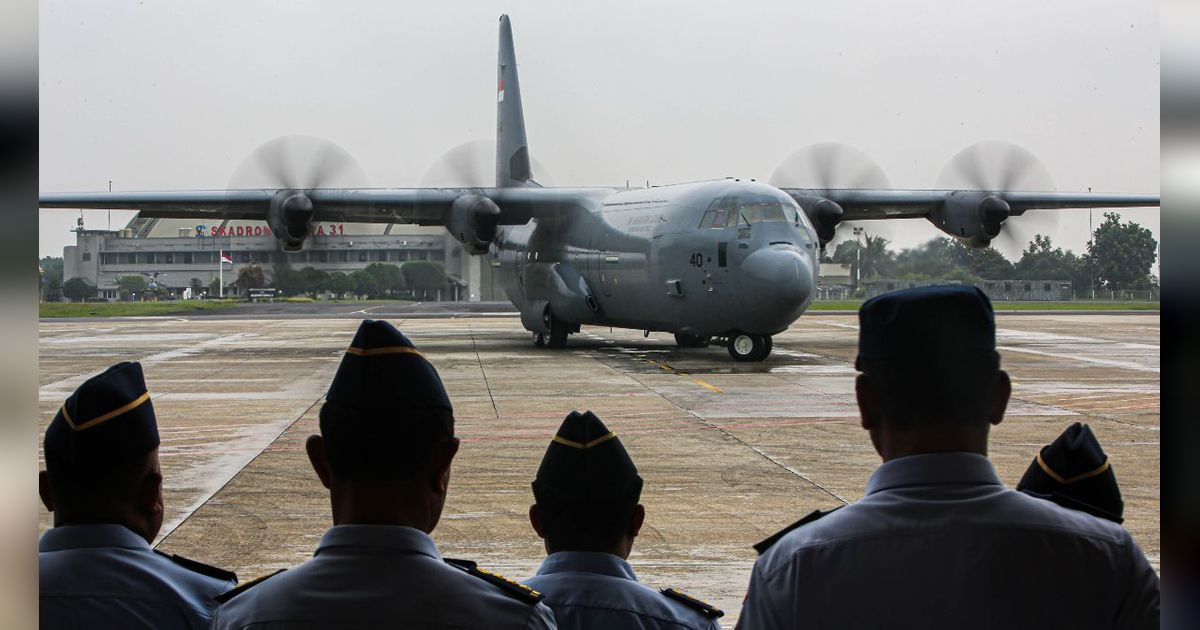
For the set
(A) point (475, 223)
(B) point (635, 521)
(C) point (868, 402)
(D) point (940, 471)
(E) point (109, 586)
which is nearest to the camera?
(D) point (940, 471)

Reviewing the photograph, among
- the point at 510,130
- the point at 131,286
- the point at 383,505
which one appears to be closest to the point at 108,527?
the point at 383,505

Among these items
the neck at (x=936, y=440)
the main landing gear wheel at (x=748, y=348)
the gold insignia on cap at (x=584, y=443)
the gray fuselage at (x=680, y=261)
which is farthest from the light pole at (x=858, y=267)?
the main landing gear wheel at (x=748, y=348)

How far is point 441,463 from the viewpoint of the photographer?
6.52 feet

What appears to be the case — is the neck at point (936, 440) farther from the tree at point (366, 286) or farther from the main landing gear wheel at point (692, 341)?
the main landing gear wheel at point (692, 341)

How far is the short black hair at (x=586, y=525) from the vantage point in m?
2.54

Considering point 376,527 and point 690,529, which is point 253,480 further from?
point 376,527

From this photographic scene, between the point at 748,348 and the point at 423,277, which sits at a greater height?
the point at 423,277

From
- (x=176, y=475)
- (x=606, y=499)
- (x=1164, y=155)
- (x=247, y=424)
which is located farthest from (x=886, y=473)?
(x=247, y=424)

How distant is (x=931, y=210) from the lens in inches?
719

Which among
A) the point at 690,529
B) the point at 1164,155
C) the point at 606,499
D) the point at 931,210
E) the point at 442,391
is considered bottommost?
the point at 690,529

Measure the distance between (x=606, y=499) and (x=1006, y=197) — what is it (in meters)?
15.9

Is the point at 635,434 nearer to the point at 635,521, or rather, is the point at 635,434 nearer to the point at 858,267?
the point at 858,267

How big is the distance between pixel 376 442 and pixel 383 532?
6.2 inches

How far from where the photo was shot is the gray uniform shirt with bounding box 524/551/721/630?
2.42m
